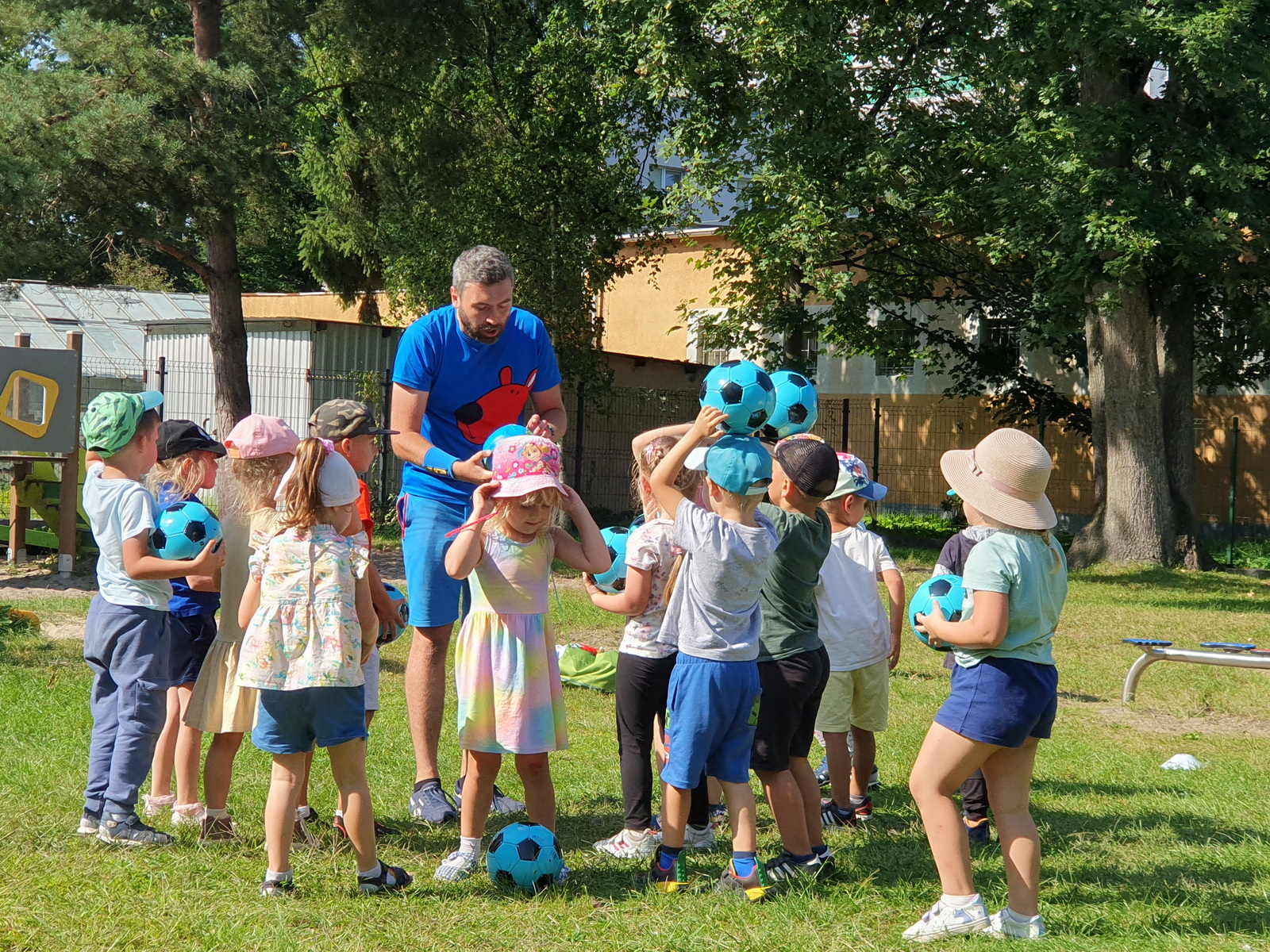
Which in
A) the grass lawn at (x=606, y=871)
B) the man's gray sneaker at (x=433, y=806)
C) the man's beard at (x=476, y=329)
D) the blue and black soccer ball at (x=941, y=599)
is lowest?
the grass lawn at (x=606, y=871)

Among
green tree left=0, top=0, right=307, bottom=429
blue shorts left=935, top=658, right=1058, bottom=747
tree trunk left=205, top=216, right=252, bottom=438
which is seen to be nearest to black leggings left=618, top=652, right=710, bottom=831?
blue shorts left=935, top=658, right=1058, bottom=747

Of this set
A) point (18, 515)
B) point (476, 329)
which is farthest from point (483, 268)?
point (18, 515)

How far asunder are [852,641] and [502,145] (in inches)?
538

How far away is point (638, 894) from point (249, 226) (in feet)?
44.5

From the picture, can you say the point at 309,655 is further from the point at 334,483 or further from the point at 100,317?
the point at 100,317

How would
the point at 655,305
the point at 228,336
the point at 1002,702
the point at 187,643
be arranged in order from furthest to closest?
1. the point at 655,305
2. the point at 228,336
3. the point at 187,643
4. the point at 1002,702

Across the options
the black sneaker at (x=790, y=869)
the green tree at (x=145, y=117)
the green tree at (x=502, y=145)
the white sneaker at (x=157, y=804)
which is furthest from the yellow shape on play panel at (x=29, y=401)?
the black sneaker at (x=790, y=869)

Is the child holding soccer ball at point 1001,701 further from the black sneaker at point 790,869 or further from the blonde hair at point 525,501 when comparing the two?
the blonde hair at point 525,501

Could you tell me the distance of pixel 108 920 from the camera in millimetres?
3584

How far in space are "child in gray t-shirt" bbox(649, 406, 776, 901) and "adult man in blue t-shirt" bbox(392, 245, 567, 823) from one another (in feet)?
3.07

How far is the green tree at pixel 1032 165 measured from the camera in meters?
14.2

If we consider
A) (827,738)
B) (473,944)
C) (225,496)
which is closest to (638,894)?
(473,944)

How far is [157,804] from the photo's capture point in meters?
4.68

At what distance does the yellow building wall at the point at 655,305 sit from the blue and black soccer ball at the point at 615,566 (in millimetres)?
22461
